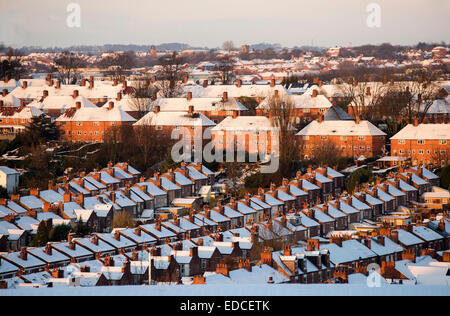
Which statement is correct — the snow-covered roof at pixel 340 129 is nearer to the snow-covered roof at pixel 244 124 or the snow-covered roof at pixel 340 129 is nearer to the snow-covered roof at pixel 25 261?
the snow-covered roof at pixel 244 124

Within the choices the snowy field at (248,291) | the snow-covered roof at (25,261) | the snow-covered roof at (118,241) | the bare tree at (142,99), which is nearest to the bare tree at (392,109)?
the bare tree at (142,99)

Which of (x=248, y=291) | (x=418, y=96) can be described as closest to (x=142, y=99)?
(x=418, y=96)

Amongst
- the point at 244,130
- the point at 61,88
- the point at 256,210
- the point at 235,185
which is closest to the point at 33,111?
the point at 61,88

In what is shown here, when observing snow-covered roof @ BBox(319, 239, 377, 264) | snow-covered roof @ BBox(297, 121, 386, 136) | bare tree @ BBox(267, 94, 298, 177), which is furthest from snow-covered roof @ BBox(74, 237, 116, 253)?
snow-covered roof @ BBox(297, 121, 386, 136)

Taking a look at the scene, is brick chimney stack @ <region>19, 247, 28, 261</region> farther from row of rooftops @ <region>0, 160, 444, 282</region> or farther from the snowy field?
the snowy field

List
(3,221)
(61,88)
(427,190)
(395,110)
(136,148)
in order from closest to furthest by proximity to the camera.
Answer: (3,221), (427,190), (136,148), (395,110), (61,88)

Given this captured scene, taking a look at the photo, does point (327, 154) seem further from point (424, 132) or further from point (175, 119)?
point (175, 119)
